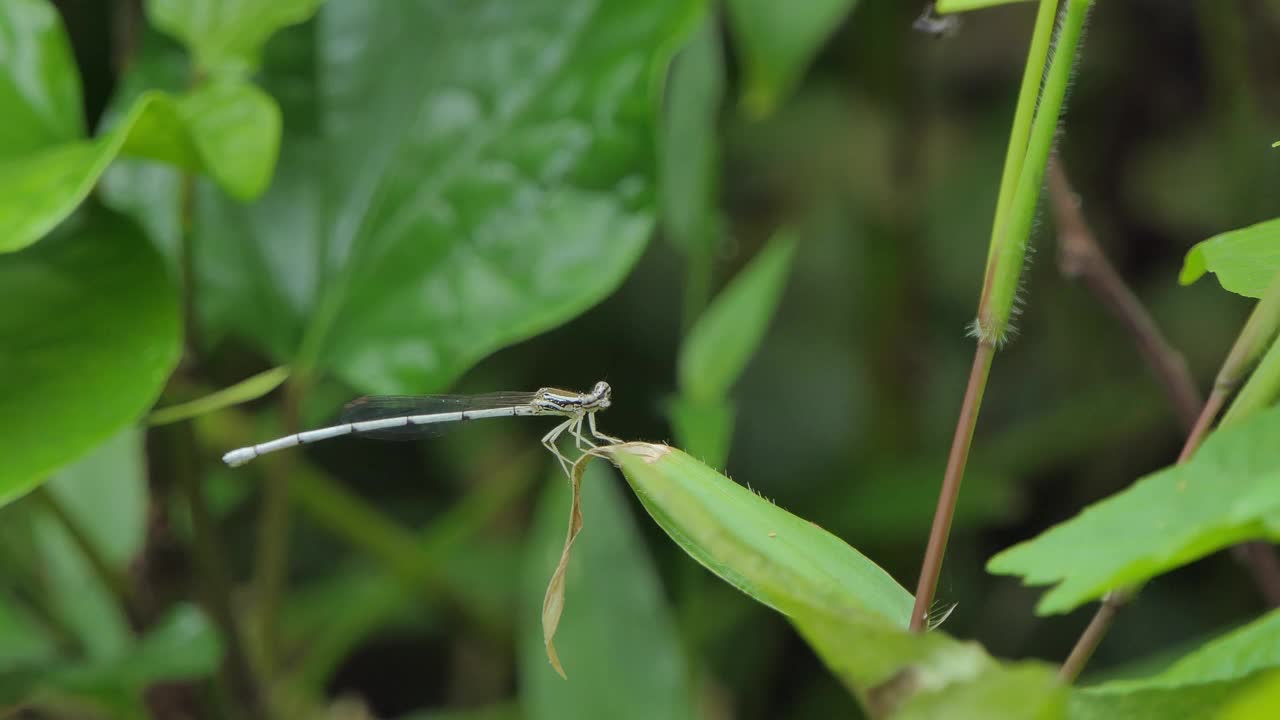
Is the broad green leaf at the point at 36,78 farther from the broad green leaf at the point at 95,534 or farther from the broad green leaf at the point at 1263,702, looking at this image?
the broad green leaf at the point at 1263,702

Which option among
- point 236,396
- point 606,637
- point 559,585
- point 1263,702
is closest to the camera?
point 1263,702

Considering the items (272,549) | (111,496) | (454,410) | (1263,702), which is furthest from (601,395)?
(1263,702)

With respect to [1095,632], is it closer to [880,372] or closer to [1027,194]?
[1027,194]

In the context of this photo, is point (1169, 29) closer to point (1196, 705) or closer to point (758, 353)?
point (758, 353)

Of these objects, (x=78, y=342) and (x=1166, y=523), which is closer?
(x=1166, y=523)

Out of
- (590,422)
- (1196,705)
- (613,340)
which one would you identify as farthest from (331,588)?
(1196,705)

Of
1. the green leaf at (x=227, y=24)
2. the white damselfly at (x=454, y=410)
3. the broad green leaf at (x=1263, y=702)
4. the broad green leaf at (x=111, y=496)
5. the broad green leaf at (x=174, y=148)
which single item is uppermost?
the green leaf at (x=227, y=24)

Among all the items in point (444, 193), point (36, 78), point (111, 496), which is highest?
point (36, 78)

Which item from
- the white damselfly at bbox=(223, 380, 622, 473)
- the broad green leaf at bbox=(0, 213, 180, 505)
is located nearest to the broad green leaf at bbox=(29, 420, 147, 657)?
the white damselfly at bbox=(223, 380, 622, 473)

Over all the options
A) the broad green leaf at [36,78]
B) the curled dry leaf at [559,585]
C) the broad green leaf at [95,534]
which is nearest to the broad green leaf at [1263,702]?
the curled dry leaf at [559,585]
